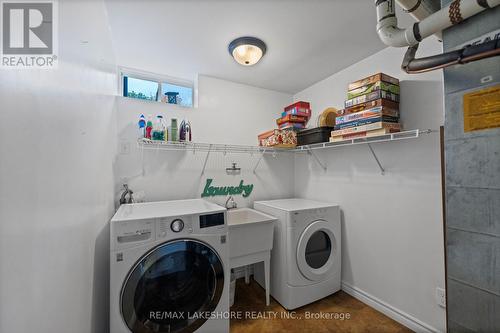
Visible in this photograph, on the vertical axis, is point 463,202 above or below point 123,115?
below

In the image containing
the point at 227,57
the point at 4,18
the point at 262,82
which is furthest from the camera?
the point at 262,82

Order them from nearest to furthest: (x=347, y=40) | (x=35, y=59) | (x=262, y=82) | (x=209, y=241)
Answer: (x=35, y=59)
(x=209, y=241)
(x=347, y=40)
(x=262, y=82)

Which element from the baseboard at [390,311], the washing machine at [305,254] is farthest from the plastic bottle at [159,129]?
the baseboard at [390,311]

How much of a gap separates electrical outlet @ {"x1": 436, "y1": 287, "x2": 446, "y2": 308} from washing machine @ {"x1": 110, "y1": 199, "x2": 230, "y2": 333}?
4.96 ft

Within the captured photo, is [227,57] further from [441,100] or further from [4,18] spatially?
[441,100]

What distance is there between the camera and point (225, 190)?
2.36 m

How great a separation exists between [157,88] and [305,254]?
2.34 meters

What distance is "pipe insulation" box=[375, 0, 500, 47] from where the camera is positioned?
2.57ft

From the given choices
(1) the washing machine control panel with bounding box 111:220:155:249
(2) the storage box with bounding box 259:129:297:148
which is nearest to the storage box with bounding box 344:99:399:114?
(2) the storage box with bounding box 259:129:297:148

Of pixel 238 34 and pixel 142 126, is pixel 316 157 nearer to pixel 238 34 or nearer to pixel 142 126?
pixel 238 34

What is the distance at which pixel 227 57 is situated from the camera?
6.38 ft

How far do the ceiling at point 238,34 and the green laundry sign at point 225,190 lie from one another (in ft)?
4.17

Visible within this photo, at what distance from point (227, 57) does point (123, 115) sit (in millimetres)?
1146

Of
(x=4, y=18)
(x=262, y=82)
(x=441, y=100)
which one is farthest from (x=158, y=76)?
(x=441, y=100)
